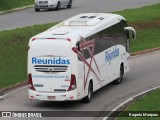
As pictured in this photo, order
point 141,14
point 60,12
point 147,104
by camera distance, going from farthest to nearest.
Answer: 1. point 60,12
2. point 141,14
3. point 147,104

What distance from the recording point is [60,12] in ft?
177

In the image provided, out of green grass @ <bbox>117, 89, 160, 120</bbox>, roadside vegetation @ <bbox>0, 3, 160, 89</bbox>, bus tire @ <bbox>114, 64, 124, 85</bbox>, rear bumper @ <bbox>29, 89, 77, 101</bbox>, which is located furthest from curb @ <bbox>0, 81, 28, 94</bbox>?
green grass @ <bbox>117, 89, 160, 120</bbox>

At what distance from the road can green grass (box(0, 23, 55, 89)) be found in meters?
2.11

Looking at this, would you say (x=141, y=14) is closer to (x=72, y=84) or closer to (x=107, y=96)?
(x=107, y=96)

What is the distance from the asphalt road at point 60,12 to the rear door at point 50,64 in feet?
62.4

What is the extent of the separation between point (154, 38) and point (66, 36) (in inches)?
715

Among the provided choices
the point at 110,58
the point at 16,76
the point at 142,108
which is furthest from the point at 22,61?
the point at 142,108

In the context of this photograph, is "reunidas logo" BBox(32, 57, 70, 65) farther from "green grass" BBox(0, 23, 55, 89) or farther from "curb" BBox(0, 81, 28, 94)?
"green grass" BBox(0, 23, 55, 89)

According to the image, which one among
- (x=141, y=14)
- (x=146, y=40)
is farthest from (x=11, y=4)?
(x=146, y=40)

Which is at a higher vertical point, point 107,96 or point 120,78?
point 107,96

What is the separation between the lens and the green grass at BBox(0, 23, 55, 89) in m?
30.1

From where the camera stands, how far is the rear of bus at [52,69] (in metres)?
23.9

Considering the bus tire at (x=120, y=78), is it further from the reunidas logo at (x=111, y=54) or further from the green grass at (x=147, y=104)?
the green grass at (x=147, y=104)

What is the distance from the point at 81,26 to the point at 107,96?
10.5ft
